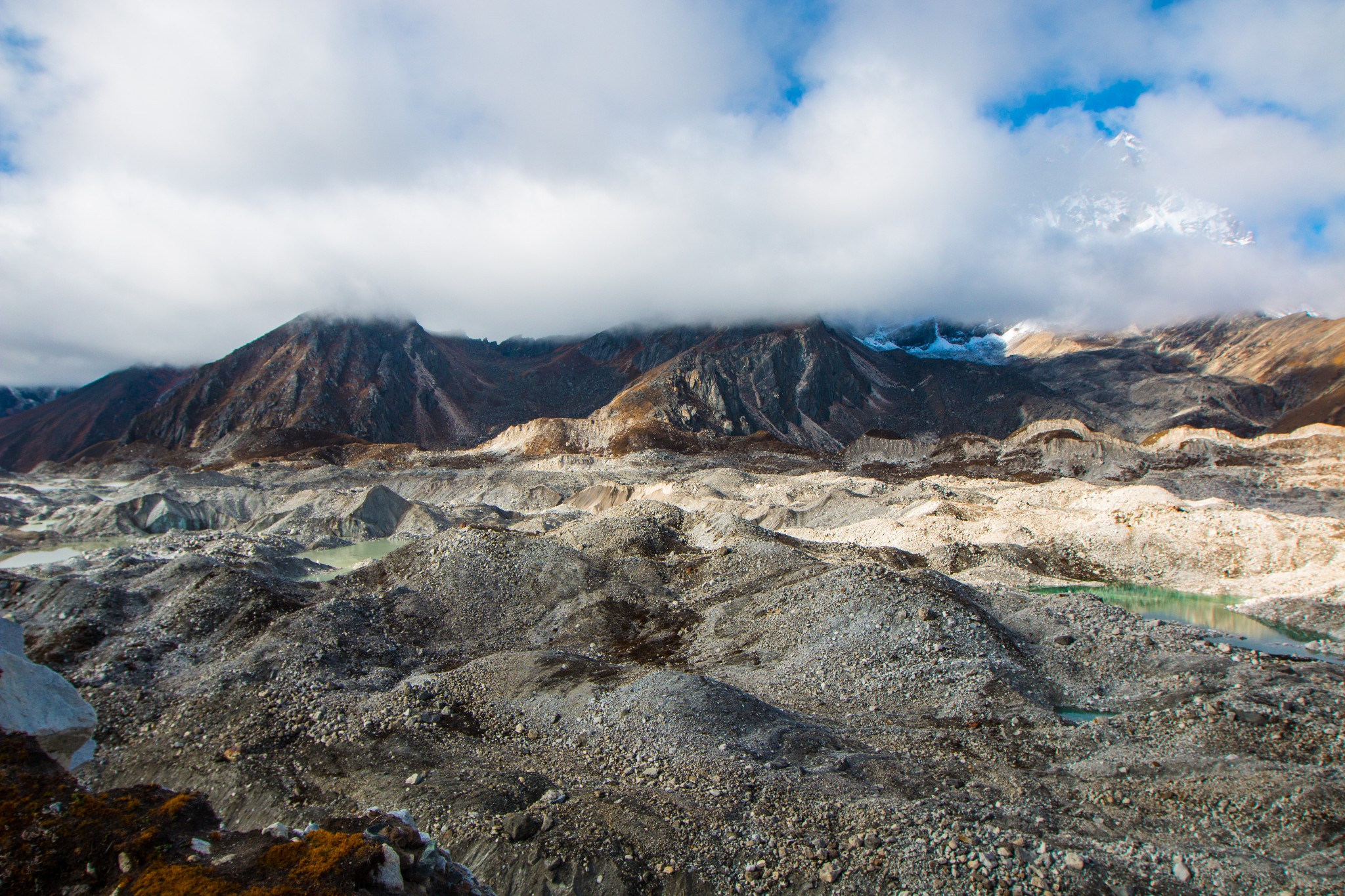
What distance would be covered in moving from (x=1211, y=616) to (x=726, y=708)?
2889cm

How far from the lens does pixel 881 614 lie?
75.6 feet

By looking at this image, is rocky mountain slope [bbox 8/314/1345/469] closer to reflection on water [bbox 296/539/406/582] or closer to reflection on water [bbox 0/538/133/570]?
reflection on water [bbox 296/539/406/582]

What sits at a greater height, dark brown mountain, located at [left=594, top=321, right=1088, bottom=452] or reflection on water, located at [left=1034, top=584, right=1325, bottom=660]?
dark brown mountain, located at [left=594, top=321, right=1088, bottom=452]

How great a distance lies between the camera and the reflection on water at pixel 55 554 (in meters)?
44.5

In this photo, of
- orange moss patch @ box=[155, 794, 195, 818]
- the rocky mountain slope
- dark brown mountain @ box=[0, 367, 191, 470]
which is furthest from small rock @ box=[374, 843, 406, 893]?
dark brown mountain @ box=[0, 367, 191, 470]

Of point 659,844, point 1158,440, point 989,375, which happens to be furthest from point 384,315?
point 659,844

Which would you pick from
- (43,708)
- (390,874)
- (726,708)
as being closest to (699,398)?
(726,708)

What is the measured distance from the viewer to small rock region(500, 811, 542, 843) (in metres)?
10.5

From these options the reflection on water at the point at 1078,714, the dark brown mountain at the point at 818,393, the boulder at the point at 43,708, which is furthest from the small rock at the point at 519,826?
the dark brown mountain at the point at 818,393

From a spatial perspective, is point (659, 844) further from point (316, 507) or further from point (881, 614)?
point (316, 507)

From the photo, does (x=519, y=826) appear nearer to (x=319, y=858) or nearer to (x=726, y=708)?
(x=319, y=858)

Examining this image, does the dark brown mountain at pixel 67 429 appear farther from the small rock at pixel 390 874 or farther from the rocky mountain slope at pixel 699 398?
the small rock at pixel 390 874

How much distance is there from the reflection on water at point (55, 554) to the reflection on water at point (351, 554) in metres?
13.9

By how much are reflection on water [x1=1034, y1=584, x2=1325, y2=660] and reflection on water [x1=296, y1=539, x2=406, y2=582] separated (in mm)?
40512
